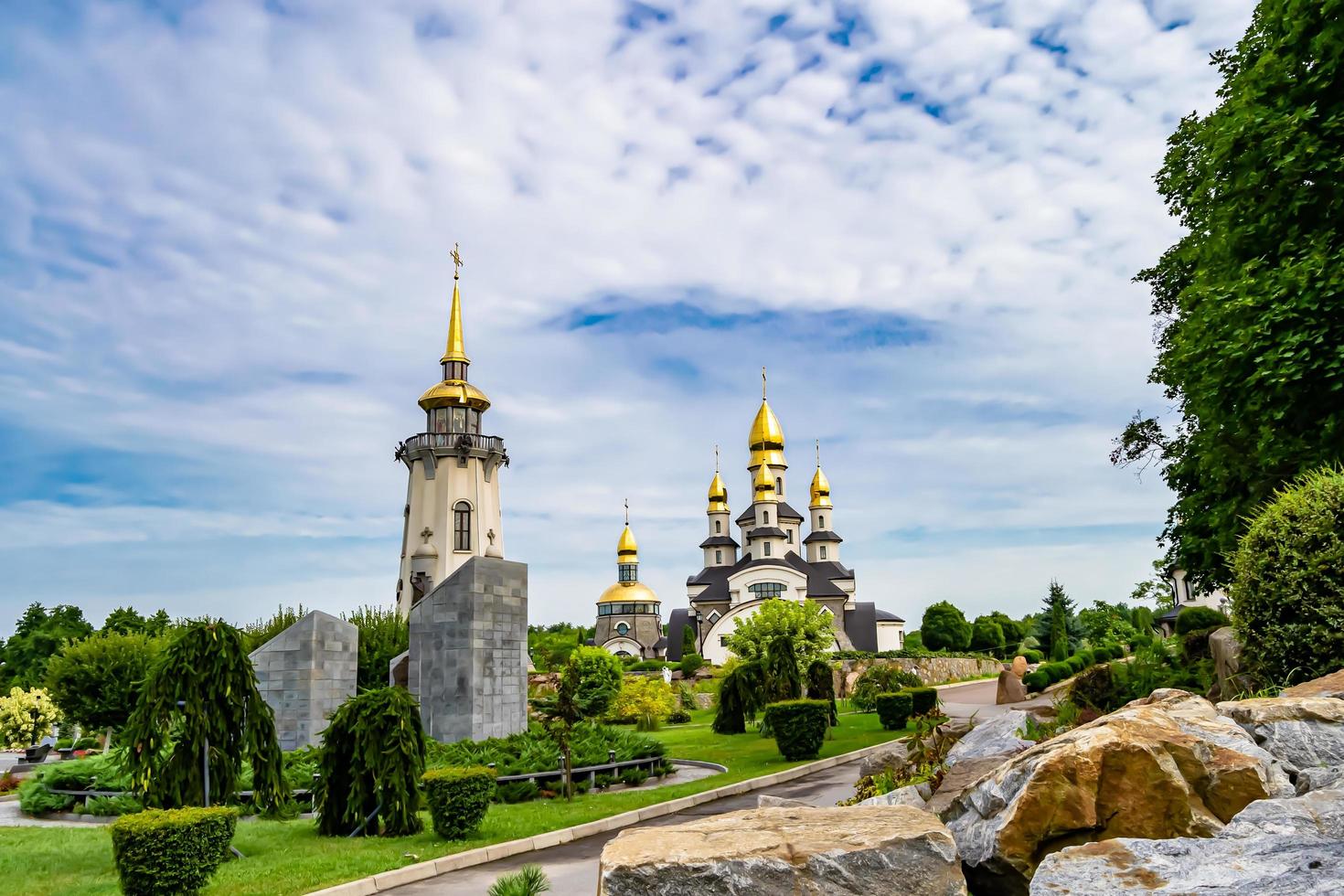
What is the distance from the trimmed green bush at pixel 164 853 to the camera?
30.8 feet

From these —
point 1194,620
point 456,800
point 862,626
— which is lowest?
point 456,800

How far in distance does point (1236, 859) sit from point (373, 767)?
10.6 m

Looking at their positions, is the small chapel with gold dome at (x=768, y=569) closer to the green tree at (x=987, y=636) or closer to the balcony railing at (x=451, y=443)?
the green tree at (x=987, y=636)

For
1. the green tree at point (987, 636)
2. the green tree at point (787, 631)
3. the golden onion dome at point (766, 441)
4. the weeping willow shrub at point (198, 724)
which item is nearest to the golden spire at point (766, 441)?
the golden onion dome at point (766, 441)

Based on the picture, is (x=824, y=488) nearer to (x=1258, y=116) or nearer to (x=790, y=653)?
(x=790, y=653)

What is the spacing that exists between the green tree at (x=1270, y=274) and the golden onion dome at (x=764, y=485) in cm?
5955

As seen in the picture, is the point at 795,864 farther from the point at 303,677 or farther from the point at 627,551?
the point at 627,551

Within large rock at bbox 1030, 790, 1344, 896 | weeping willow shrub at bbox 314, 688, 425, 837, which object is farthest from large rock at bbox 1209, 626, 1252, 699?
weeping willow shrub at bbox 314, 688, 425, 837

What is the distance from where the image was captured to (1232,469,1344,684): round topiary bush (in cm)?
944

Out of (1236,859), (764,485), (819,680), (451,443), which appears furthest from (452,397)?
(1236,859)

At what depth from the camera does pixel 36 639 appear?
2504 inches

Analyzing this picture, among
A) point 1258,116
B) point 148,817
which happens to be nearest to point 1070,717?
point 1258,116

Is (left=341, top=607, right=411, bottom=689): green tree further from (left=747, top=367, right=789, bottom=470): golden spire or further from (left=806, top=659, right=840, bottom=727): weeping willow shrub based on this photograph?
(left=747, top=367, right=789, bottom=470): golden spire

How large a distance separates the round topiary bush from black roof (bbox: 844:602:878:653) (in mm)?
61534
